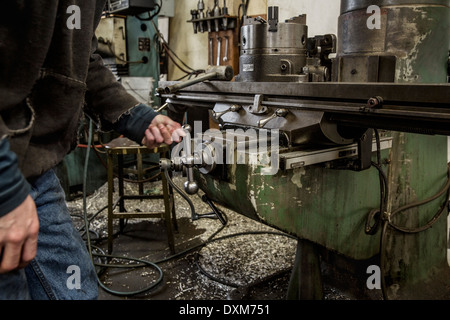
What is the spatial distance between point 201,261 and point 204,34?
2367mm

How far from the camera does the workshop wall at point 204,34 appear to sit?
2.31m

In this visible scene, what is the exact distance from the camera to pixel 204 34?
3.75 metres

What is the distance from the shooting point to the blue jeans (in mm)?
773

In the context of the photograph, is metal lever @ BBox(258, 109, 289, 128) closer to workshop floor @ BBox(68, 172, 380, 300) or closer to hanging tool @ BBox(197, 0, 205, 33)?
workshop floor @ BBox(68, 172, 380, 300)

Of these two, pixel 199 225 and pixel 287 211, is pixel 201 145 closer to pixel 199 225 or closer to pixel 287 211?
pixel 287 211

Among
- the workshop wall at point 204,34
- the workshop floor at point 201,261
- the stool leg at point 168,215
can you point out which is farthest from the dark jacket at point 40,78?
the workshop wall at point 204,34

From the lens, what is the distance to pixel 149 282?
6.48 ft

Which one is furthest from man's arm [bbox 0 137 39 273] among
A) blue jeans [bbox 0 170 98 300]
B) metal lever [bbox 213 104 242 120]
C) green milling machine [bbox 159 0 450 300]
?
metal lever [bbox 213 104 242 120]

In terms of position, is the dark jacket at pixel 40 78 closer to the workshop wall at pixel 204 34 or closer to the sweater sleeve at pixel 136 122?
the sweater sleeve at pixel 136 122

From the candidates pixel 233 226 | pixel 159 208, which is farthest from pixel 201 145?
pixel 159 208

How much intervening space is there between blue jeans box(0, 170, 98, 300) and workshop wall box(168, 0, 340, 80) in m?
1.93

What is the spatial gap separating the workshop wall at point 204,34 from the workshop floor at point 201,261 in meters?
1.31

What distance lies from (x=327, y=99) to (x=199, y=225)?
179cm

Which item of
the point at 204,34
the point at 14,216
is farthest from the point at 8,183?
the point at 204,34
